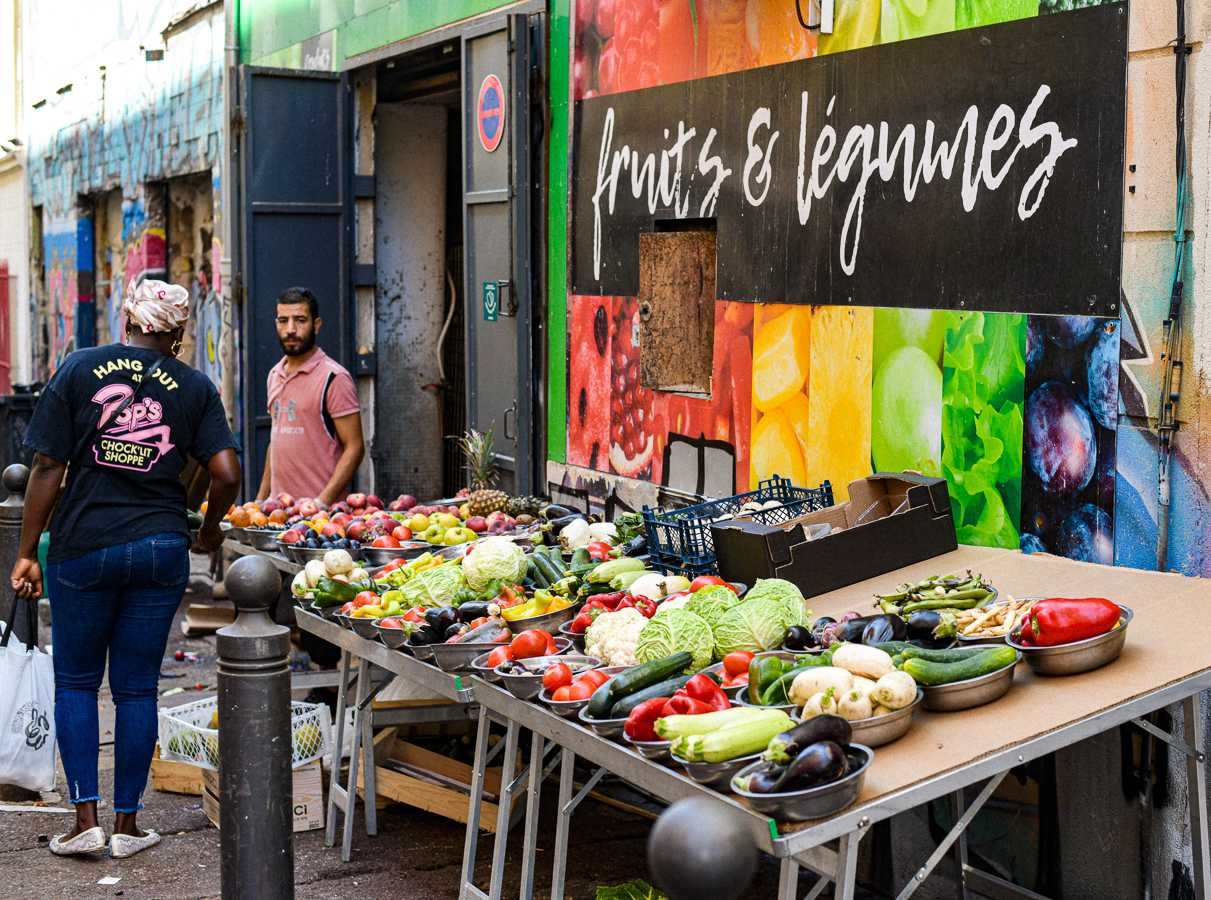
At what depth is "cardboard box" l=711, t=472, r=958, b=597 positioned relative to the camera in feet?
16.0

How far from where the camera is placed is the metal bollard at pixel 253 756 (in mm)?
4324

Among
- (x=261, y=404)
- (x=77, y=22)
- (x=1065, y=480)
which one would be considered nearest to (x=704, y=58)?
(x=1065, y=480)

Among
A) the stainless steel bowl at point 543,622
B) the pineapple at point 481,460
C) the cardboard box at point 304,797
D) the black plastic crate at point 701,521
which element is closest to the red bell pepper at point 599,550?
the black plastic crate at point 701,521

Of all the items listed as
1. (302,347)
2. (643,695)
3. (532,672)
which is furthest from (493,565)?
(302,347)

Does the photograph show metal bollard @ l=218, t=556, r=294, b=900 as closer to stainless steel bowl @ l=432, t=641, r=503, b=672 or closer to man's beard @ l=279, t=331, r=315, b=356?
stainless steel bowl @ l=432, t=641, r=503, b=672

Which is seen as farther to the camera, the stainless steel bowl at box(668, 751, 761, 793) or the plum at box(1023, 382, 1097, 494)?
the plum at box(1023, 382, 1097, 494)

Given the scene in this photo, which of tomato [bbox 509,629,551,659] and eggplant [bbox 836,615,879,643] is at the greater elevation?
eggplant [bbox 836,615,879,643]

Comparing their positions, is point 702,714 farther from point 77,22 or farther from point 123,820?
point 77,22

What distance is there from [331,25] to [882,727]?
8955mm

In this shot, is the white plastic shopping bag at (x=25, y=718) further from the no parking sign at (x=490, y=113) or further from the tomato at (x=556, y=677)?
the no parking sign at (x=490, y=113)

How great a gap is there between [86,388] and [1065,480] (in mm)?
3555

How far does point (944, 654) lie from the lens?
388cm

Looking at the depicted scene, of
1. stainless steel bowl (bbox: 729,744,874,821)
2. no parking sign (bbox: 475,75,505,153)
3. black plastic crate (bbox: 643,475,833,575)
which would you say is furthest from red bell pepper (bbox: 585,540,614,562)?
no parking sign (bbox: 475,75,505,153)

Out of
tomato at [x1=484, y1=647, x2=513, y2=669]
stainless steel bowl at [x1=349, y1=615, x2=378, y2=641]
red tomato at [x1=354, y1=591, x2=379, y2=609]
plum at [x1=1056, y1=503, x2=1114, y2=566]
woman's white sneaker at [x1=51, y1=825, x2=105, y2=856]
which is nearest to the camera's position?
tomato at [x1=484, y1=647, x2=513, y2=669]
